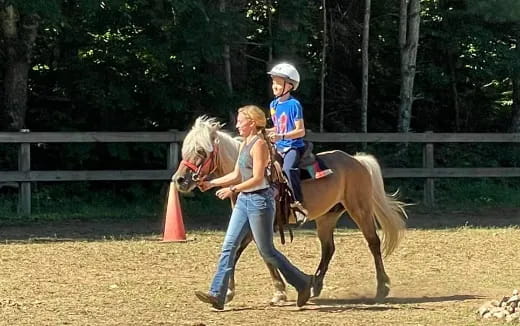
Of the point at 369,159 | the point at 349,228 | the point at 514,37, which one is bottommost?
the point at 349,228

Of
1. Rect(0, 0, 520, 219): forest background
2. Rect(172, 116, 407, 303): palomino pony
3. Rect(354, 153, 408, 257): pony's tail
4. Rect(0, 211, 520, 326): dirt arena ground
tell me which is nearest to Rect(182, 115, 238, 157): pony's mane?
Rect(172, 116, 407, 303): palomino pony

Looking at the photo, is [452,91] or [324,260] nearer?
[324,260]

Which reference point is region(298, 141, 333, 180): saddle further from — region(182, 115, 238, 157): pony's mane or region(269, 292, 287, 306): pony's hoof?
region(269, 292, 287, 306): pony's hoof

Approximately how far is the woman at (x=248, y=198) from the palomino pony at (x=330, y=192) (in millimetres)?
347

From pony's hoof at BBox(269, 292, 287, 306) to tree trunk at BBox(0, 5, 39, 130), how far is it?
10.0m

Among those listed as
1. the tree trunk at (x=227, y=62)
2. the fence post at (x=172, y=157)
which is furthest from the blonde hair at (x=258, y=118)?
the tree trunk at (x=227, y=62)

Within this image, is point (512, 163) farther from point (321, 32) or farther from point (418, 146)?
Result: point (321, 32)

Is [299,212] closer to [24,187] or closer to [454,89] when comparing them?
[24,187]

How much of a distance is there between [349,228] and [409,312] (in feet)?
22.0

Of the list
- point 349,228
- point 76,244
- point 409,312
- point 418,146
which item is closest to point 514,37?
point 418,146

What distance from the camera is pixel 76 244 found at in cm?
1235

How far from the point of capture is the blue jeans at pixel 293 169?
870cm

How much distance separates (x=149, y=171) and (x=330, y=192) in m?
7.53

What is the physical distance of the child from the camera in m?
8.34
